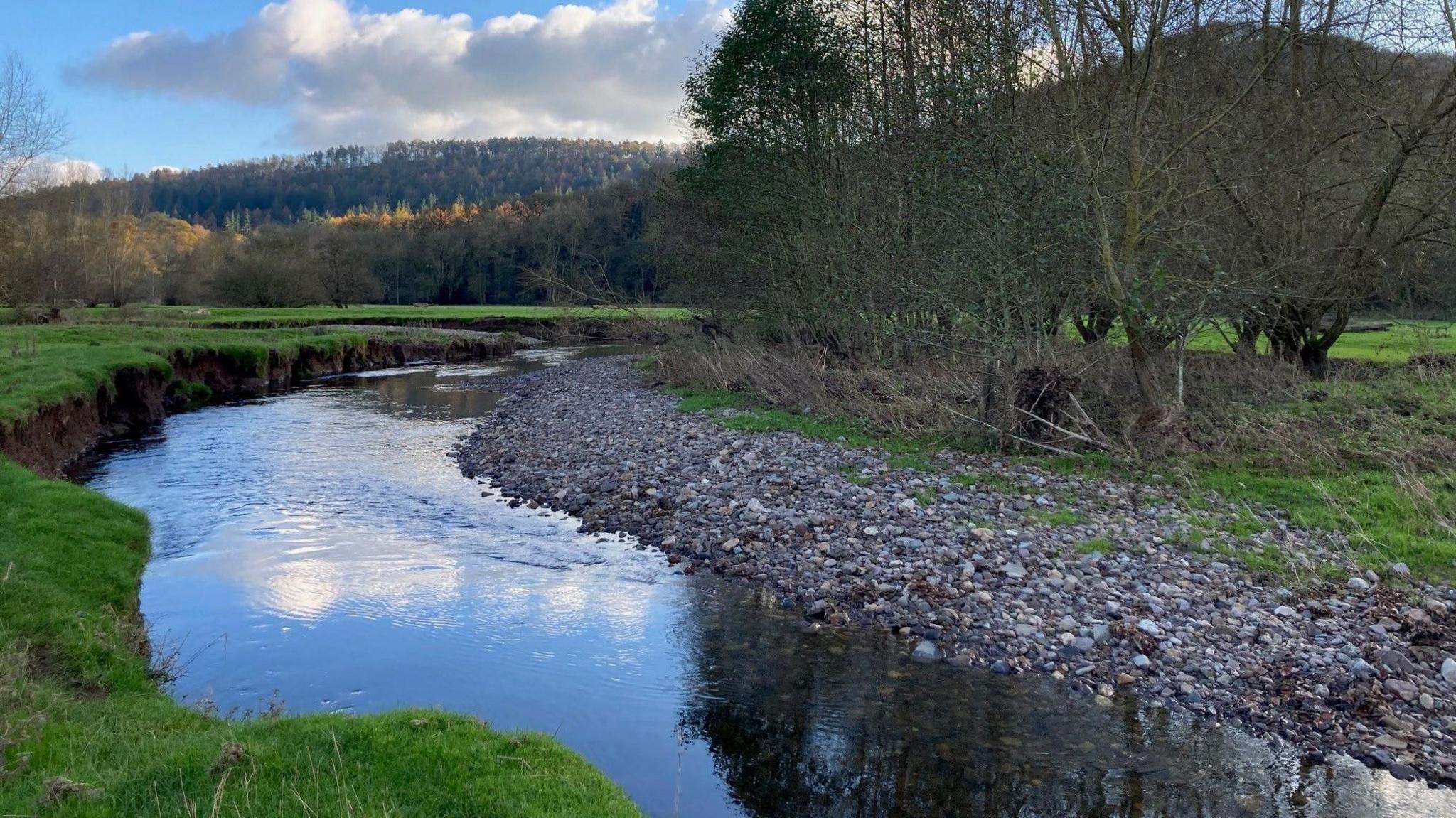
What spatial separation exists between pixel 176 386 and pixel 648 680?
26.7 meters

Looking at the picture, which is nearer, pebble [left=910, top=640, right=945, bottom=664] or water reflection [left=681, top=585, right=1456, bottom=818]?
water reflection [left=681, top=585, right=1456, bottom=818]

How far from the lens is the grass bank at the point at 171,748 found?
16.0 ft

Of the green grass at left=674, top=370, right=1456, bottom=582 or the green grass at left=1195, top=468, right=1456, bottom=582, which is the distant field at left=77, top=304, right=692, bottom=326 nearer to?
the green grass at left=674, top=370, right=1456, bottom=582

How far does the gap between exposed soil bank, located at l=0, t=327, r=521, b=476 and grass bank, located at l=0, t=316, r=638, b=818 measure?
9103 millimetres

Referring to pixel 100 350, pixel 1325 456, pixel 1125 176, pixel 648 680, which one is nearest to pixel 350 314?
pixel 100 350

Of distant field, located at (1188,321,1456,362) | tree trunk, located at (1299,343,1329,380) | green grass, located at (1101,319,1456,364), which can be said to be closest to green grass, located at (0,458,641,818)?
green grass, located at (1101,319,1456,364)

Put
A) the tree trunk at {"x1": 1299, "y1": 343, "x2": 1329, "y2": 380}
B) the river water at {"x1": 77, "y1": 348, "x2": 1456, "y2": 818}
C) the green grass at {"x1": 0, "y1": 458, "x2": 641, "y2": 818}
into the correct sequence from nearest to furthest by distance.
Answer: the green grass at {"x1": 0, "y1": 458, "x2": 641, "y2": 818}
the river water at {"x1": 77, "y1": 348, "x2": 1456, "y2": 818}
the tree trunk at {"x1": 1299, "y1": 343, "x2": 1329, "y2": 380}

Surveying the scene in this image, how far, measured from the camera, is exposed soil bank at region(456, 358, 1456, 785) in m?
7.61

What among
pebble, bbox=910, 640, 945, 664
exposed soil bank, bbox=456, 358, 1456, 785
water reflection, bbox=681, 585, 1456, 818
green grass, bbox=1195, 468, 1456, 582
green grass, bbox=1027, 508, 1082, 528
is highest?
green grass, bbox=1195, 468, 1456, 582

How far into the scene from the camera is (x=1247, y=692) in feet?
25.4

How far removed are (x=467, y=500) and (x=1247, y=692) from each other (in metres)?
12.3

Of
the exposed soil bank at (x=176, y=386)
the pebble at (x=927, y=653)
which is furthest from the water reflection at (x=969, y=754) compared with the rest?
the exposed soil bank at (x=176, y=386)

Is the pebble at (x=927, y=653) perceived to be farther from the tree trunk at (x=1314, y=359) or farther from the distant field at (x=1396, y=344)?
the tree trunk at (x=1314, y=359)

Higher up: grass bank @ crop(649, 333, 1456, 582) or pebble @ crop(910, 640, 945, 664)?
grass bank @ crop(649, 333, 1456, 582)
